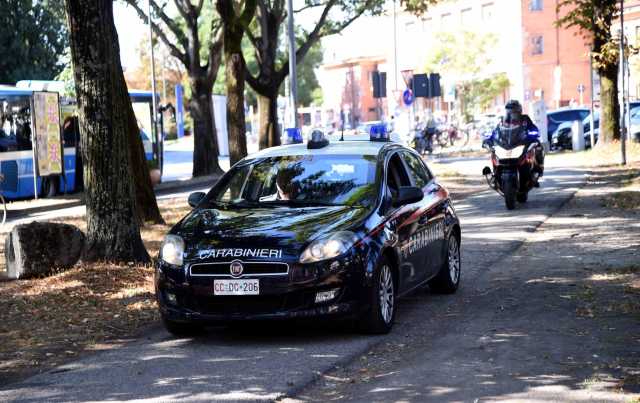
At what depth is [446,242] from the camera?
35.9ft

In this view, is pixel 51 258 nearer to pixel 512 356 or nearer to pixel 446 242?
pixel 446 242

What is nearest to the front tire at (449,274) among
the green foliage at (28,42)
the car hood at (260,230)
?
the car hood at (260,230)

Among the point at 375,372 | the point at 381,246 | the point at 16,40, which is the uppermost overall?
the point at 16,40

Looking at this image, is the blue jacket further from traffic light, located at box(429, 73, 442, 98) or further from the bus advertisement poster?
traffic light, located at box(429, 73, 442, 98)

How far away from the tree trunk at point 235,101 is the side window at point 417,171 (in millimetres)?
13036

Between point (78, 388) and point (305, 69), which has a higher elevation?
point (305, 69)

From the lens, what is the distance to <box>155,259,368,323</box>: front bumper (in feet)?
27.1

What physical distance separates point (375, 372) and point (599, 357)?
1.55 metres

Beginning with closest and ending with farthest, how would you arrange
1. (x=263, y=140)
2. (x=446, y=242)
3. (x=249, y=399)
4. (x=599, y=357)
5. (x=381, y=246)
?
(x=249, y=399) < (x=599, y=357) < (x=381, y=246) < (x=446, y=242) < (x=263, y=140)

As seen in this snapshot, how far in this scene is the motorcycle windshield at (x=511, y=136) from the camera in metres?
19.4

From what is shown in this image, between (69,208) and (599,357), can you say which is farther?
(69,208)

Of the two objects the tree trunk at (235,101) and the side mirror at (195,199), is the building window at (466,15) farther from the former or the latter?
the side mirror at (195,199)

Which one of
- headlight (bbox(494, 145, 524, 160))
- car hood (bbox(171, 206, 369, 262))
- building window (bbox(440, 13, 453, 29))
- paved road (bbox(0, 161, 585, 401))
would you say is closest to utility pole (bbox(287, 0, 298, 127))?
headlight (bbox(494, 145, 524, 160))

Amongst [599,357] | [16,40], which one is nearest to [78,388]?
[599,357]
